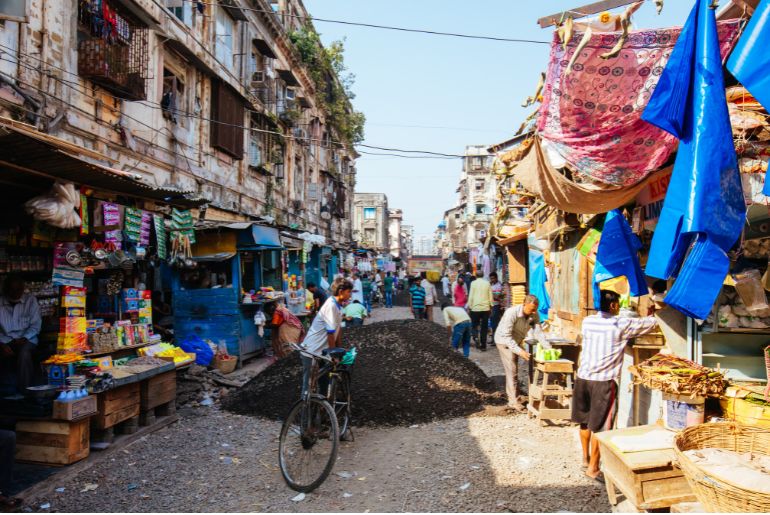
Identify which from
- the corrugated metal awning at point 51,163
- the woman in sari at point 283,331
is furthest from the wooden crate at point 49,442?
the woman in sari at point 283,331

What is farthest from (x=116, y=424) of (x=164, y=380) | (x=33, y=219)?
(x=33, y=219)

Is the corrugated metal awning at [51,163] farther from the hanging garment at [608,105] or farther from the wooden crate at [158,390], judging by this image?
the hanging garment at [608,105]

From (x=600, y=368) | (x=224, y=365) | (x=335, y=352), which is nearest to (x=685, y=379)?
(x=600, y=368)

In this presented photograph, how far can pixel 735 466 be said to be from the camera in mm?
3135

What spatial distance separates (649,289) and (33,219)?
7600 millimetres

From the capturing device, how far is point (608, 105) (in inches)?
199

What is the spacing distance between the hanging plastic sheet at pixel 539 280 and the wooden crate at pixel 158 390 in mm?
7413

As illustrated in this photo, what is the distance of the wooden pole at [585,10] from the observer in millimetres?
5246

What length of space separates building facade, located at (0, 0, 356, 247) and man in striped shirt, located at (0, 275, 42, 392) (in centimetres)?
197

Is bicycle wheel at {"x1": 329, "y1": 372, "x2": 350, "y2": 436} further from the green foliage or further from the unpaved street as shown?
the green foliage

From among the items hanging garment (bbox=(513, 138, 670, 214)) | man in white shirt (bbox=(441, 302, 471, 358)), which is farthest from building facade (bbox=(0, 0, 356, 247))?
man in white shirt (bbox=(441, 302, 471, 358))

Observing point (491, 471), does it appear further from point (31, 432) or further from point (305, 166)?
point (305, 166)

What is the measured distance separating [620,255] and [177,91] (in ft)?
Answer: 40.5

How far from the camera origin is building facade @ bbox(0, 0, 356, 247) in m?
8.84
